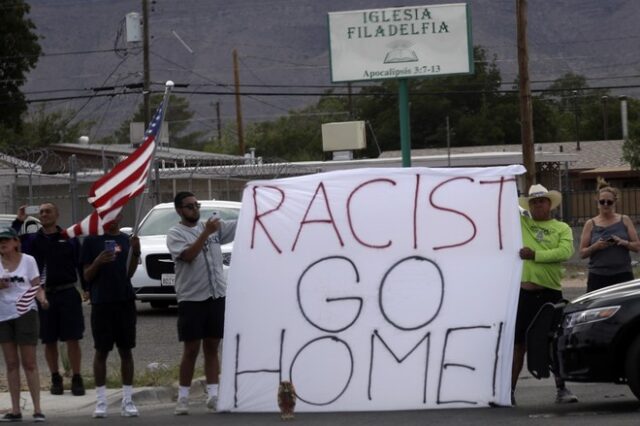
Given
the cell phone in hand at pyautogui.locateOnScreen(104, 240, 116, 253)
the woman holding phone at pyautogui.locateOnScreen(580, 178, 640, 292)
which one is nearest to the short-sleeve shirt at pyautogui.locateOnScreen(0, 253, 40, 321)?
the cell phone in hand at pyautogui.locateOnScreen(104, 240, 116, 253)

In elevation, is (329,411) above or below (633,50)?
below

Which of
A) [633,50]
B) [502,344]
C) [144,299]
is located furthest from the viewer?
[633,50]

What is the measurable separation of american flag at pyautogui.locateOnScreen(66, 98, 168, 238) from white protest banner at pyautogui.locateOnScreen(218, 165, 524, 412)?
36.9 inches

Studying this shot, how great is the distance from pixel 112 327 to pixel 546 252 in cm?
357

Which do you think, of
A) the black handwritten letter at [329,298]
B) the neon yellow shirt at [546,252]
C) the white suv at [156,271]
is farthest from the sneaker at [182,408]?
the white suv at [156,271]

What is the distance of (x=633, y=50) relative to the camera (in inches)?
7766

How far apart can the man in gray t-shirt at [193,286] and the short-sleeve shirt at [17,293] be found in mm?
1158

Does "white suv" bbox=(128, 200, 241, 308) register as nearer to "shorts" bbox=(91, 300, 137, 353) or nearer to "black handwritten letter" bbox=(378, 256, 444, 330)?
"shorts" bbox=(91, 300, 137, 353)

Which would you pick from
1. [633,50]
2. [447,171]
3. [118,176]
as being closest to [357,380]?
[447,171]

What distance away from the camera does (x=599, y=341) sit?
31.3 ft

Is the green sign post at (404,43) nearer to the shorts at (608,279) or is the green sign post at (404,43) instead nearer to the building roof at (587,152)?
the shorts at (608,279)

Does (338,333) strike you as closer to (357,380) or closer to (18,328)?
(357,380)

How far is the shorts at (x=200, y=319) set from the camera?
10.3 m

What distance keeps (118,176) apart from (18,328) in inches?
57.3
